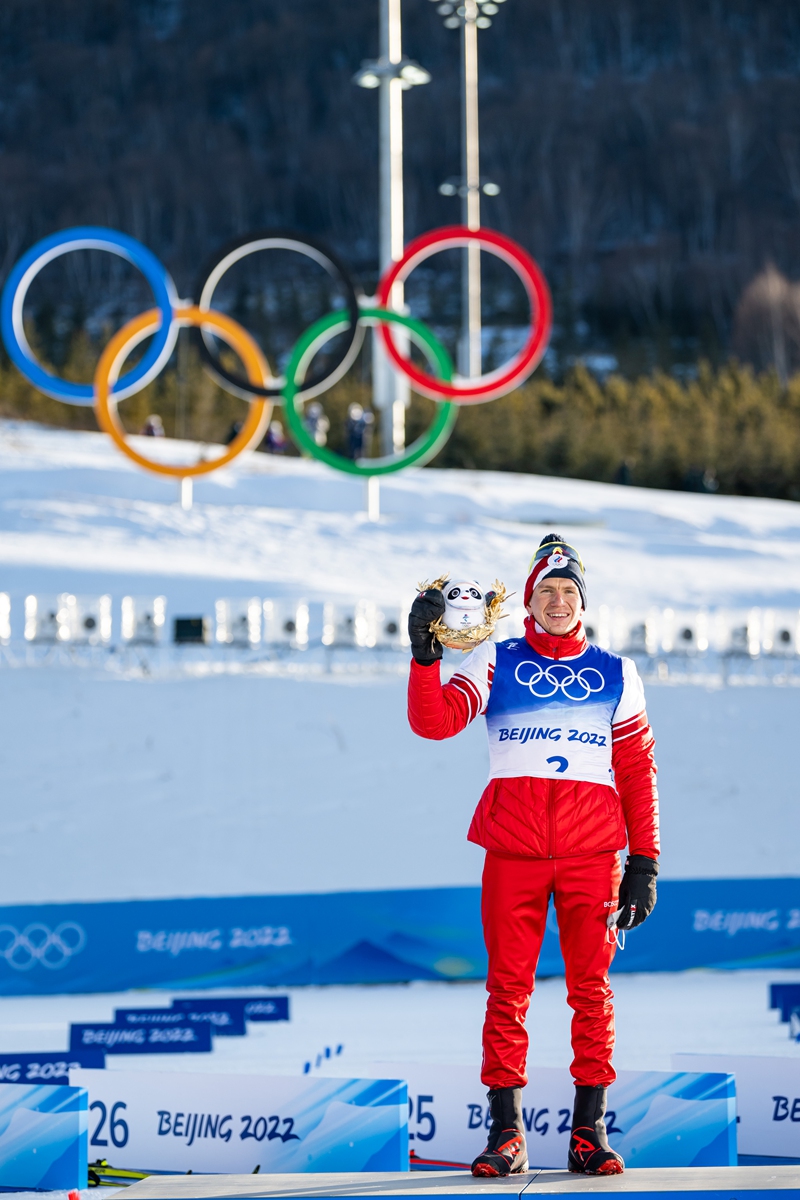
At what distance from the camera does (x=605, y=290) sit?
68.1 metres

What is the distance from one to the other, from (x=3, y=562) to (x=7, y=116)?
7611 centimetres

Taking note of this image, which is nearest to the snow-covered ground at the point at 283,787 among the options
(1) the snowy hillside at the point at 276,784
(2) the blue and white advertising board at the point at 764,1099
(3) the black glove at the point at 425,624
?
(1) the snowy hillside at the point at 276,784

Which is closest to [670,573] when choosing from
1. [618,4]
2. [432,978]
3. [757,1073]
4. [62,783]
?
[62,783]

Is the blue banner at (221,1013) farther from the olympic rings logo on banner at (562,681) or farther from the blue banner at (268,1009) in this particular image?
the olympic rings logo on banner at (562,681)

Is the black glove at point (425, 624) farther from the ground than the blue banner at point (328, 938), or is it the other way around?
the black glove at point (425, 624)

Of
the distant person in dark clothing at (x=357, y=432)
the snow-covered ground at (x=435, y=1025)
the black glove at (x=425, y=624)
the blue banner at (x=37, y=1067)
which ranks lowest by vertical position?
the snow-covered ground at (x=435, y=1025)

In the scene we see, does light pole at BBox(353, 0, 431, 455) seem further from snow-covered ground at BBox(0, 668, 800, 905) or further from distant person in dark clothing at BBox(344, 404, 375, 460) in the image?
snow-covered ground at BBox(0, 668, 800, 905)

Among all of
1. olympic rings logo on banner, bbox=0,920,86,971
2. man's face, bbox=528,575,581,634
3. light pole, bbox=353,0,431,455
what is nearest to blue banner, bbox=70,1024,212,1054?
olympic rings logo on banner, bbox=0,920,86,971

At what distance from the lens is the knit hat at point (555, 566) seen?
14.3 feet

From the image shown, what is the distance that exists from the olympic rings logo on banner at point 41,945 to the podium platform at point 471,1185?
4719mm

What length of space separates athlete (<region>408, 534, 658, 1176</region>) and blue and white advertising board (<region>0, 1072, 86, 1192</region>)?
4.19ft

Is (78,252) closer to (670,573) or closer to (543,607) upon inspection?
(670,573)

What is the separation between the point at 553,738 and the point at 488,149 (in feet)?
257

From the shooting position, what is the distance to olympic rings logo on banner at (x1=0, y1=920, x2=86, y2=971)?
27.7 feet
